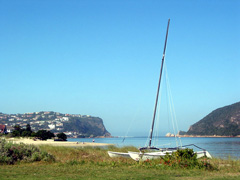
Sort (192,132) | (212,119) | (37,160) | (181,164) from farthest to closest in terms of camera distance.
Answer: (192,132) < (212,119) < (37,160) < (181,164)

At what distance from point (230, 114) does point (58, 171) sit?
148136 millimetres

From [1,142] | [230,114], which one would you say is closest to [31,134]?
[1,142]

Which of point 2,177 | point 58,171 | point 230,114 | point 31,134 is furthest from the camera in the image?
point 230,114

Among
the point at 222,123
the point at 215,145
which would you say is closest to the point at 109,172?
the point at 215,145

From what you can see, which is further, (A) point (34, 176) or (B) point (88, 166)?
(B) point (88, 166)

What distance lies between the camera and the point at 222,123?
152 m

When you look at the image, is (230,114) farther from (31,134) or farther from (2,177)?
(2,177)

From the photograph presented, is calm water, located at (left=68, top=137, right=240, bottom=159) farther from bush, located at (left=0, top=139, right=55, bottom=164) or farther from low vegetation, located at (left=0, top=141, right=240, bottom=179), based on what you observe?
bush, located at (left=0, top=139, right=55, bottom=164)

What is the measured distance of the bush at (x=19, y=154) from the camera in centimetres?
1784

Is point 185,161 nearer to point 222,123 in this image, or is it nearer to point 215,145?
point 215,145

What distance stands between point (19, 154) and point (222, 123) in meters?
145

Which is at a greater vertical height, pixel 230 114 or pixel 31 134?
pixel 230 114

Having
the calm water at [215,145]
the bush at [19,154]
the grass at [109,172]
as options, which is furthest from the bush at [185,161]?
the calm water at [215,145]

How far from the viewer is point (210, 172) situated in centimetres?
1558
